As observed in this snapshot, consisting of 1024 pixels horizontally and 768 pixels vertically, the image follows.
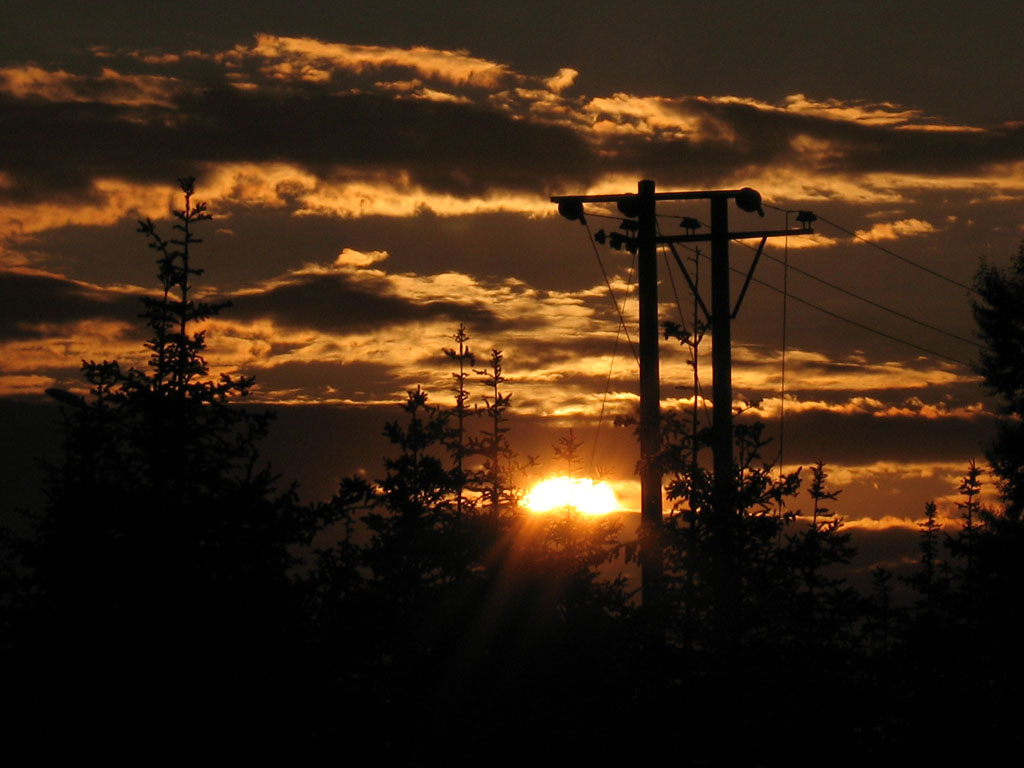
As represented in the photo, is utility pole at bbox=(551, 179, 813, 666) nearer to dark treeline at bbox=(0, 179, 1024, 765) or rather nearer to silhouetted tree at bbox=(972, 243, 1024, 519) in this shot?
dark treeline at bbox=(0, 179, 1024, 765)

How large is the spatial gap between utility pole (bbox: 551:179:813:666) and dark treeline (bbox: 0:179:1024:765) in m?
1.11

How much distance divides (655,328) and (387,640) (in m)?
8.31

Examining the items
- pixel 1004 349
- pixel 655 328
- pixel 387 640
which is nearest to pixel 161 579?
pixel 387 640

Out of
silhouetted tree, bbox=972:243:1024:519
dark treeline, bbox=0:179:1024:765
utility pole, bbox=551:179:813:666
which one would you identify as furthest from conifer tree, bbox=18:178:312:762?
silhouetted tree, bbox=972:243:1024:519

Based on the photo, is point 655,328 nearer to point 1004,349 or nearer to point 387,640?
point 387,640

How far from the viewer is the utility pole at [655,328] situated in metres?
24.9

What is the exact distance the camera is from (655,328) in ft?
81.5

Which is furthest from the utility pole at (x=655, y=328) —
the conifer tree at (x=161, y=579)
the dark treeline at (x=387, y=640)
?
the conifer tree at (x=161, y=579)

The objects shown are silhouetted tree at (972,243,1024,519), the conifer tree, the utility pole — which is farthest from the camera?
silhouetted tree at (972,243,1024,519)

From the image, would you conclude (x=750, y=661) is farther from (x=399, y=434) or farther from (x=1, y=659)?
(x=399, y=434)

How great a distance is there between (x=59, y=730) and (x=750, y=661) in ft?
47.4

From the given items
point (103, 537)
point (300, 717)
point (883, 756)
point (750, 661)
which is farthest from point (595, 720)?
→ point (103, 537)

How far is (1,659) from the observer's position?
1636 cm

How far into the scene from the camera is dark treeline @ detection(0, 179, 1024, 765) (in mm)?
16359
